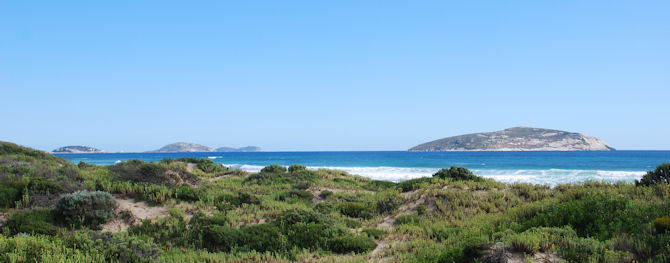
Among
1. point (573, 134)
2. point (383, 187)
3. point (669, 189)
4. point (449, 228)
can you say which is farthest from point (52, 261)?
point (573, 134)

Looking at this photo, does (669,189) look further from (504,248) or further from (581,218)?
(504,248)

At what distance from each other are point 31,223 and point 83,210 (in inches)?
51.9

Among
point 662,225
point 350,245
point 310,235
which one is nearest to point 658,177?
point 662,225

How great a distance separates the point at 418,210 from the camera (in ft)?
45.2

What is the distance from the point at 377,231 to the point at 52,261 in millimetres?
7700

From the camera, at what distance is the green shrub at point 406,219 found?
1248 centimetres

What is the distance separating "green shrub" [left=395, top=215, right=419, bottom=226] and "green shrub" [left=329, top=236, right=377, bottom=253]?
309 cm

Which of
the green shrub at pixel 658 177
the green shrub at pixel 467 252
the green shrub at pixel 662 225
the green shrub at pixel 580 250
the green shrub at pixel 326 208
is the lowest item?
the green shrub at pixel 326 208

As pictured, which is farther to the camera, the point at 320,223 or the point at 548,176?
the point at 548,176

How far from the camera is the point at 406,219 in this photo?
12766 mm

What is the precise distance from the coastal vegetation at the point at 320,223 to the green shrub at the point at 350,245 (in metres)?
0.03

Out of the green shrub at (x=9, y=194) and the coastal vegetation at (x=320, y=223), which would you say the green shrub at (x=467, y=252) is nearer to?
the coastal vegetation at (x=320, y=223)

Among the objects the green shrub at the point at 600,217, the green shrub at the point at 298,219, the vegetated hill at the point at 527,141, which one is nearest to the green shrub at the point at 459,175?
the green shrub at the point at 600,217

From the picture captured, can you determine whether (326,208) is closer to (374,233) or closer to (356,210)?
(356,210)
